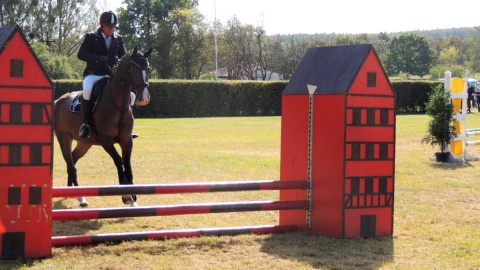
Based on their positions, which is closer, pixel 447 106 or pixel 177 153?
pixel 447 106

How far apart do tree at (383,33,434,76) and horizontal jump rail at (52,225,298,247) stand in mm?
112340

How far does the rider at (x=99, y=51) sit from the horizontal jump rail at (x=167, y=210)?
296 centimetres

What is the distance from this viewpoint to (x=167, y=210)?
6484 millimetres

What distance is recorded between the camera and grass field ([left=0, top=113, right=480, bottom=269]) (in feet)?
18.7

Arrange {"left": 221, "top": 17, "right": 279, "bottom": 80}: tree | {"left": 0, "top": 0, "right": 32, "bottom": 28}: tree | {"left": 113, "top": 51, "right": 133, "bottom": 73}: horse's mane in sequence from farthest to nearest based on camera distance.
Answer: {"left": 221, "top": 17, "right": 279, "bottom": 80}: tree, {"left": 0, "top": 0, "right": 32, "bottom": 28}: tree, {"left": 113, "top": 51, "right": 133, "bottom": 73}: horse's mane

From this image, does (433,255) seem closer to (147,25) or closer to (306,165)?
(306,165)

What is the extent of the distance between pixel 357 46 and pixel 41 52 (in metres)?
49.4

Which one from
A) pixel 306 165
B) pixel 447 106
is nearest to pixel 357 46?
pixel 306 165

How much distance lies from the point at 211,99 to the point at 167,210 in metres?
33.3

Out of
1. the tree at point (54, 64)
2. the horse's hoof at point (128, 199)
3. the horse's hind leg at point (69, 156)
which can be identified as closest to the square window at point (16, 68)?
the horse's hoof at point (128, 199)

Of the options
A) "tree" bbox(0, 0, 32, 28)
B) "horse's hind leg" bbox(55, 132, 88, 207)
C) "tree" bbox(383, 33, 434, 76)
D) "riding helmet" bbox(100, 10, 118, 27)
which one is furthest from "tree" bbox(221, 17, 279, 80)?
"riding helmet" bbox(100, 10, 118, 27)

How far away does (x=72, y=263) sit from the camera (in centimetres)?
555

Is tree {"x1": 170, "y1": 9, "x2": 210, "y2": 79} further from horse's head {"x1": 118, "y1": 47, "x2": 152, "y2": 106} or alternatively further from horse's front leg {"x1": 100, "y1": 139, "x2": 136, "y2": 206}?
horse's head {"x1": 118, "y1": 47, "x2": 152, "y2": 106}

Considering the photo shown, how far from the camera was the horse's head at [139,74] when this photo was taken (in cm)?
820
